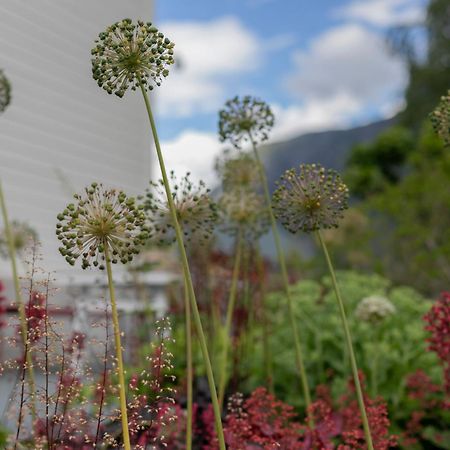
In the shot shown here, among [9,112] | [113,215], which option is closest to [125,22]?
[113,215]

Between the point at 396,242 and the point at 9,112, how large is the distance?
8.30 m

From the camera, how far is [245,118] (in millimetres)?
2051

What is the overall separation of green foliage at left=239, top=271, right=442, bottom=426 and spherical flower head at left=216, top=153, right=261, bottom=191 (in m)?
0.92

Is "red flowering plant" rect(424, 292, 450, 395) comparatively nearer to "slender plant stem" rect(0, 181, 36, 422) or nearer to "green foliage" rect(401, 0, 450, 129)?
"slender plant stem" rect(0, 181, 36, 422)

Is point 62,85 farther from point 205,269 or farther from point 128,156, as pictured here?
point 128,156

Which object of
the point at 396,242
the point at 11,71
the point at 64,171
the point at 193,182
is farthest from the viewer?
the point at 396,242

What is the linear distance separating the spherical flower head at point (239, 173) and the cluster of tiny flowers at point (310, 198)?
993 mm

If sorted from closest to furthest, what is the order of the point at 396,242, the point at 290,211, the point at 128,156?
1. the point at 290,211
2. the point at 128,156
3. the point at 396,242

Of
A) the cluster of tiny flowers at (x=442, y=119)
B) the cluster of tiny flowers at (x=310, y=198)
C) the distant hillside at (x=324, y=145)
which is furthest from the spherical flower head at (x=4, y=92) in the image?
the distant hillside at (x=324, y=145)

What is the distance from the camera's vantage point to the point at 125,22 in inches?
48.4

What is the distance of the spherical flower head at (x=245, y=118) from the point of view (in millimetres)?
2047

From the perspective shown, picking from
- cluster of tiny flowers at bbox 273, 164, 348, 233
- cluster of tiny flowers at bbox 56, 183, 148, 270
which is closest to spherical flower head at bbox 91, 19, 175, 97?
cluster of tiny flowers at bbox 56, 183, 148, 270

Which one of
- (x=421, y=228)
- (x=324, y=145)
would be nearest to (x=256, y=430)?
(x=421, y=228)

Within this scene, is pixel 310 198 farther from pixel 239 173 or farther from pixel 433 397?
pixel 433 397
